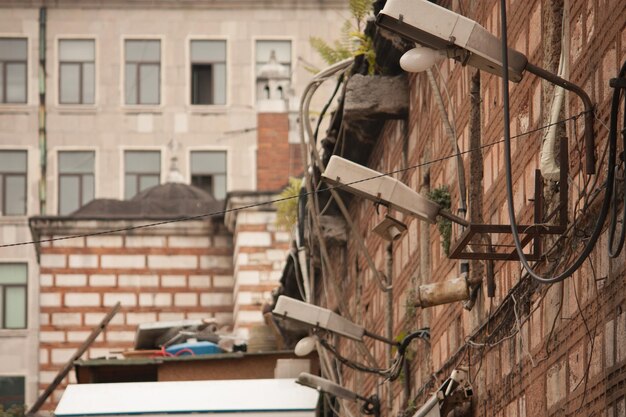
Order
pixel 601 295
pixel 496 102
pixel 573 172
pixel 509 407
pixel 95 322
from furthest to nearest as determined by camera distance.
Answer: pixel 95 322 < pixel 496 102 < pixel 509 407 < pixel 573 172 < pixel 601 295

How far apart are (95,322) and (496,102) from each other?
34.8 metres

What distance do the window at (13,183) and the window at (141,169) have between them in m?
2.90

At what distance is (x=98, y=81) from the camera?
59.8m

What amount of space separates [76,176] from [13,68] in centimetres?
379

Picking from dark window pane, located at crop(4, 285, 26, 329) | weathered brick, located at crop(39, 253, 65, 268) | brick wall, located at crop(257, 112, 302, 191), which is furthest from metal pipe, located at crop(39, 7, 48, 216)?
brick wall, located at crop(257, 112, 302, 191)

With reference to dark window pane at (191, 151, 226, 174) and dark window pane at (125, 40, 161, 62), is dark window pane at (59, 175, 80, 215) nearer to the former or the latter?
dark window pane at (191, 151, 226, 174)

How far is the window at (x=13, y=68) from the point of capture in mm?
59781

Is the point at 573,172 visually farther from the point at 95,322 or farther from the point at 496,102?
the point at 95,322

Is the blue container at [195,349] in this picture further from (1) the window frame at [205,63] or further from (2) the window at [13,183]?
(1) the window frame at [205,63]

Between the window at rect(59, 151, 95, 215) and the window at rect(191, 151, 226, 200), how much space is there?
2.89 metres

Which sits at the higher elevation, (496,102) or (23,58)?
(23,58)

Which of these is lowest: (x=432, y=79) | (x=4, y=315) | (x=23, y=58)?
(x=4, y=315)

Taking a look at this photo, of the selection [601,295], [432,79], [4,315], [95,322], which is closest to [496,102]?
[432,79]

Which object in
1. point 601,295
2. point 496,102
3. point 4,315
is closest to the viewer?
point 601,295
